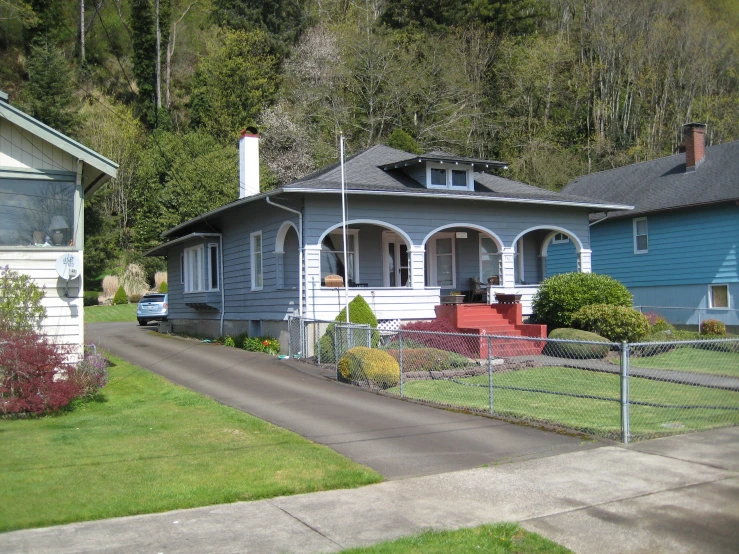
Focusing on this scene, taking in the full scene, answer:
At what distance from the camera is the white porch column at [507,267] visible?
21.2m

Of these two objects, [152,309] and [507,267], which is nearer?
[507,267]

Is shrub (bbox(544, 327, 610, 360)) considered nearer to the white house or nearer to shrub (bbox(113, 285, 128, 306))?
the white house

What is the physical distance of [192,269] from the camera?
84.1 feet

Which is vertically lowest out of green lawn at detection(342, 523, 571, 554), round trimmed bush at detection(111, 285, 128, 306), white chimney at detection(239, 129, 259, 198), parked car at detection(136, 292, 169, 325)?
green lawn at detection(342, 523, 571, 554)

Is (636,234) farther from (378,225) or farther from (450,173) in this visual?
(378,225)

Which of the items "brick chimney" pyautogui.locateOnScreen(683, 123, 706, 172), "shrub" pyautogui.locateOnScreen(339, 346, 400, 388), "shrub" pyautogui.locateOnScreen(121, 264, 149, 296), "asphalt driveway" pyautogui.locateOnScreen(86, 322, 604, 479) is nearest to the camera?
"asphalt driveway" pyautogui.locateOnScreen(86, 322, 604, 479)

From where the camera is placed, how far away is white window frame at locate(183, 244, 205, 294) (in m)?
24.5

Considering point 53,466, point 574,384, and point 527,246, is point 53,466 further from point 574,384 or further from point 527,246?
point 527,246

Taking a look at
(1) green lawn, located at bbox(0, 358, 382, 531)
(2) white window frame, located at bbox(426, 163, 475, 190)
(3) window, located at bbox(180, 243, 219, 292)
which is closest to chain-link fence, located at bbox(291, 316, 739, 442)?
(1) green lawn, located at bbox(0, 358, 382, 531)

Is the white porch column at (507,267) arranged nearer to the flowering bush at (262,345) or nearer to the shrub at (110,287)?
the flowering bush at (262,345)

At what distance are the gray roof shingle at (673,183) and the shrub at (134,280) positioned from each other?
26.2 metres

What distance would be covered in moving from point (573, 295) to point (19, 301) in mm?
13457

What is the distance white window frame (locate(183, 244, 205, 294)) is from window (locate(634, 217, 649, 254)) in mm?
16908

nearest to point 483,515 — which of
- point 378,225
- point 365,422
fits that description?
point 365,422
